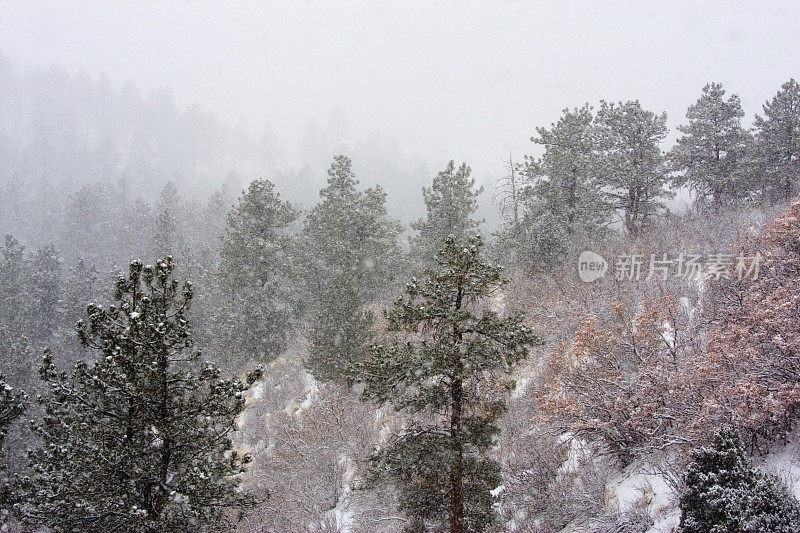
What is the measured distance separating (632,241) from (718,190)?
7.27 metres

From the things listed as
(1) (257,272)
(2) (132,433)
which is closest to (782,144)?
(1) (257,272)

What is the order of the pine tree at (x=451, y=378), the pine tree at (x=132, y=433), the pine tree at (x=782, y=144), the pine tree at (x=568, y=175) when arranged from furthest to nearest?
the pine tree at (x=782, y=144) < the pine tree at (x=568, y=175) < the pine tree at (x=451, y=378) < the pine tree at (x=132, y=433)

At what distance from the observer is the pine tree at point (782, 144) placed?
24.6 metres

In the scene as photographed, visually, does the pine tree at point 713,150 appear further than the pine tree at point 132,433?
Yes

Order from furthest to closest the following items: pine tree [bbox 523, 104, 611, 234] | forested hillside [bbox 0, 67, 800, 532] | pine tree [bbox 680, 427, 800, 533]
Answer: pine tree [bbox 523, 104, 611, 234] < forested hillside [bbox 0, 67, 800, 532] < pine tree [bbox 680, 427, 800, 533]

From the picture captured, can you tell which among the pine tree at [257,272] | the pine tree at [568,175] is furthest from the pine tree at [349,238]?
the pine tree at [568,175]

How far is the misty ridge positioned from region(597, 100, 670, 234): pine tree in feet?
0.47

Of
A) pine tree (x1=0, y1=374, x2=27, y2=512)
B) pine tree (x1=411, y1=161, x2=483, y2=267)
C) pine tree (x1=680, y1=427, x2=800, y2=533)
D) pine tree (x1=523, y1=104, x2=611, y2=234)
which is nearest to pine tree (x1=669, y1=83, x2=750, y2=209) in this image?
pine tree (x1=523, y1=104, x2=611, y2=234)

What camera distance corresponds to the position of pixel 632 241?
2341cm

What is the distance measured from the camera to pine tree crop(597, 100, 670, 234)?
25.1 metres

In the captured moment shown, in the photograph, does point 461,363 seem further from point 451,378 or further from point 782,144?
point 782,144

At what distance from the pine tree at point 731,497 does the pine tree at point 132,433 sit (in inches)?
270

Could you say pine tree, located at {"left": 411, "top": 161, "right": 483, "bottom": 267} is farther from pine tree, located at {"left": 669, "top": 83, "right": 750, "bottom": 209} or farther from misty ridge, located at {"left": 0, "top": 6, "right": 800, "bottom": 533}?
pine tree, located at {"left": 669, "top": 83, "right": 750, "bottom": 209}

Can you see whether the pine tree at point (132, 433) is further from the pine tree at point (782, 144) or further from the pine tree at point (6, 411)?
the pine tree at point (782, 144)
